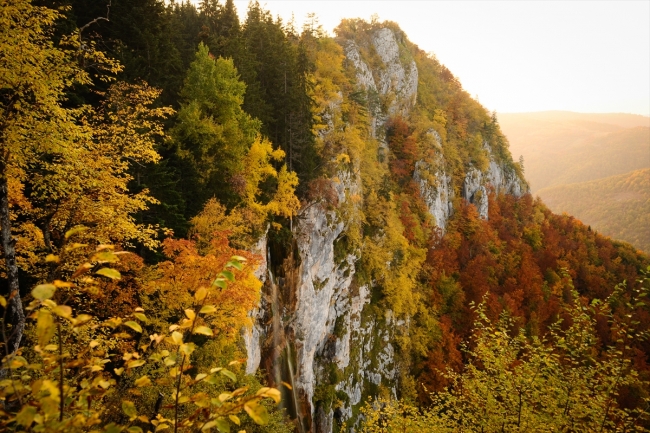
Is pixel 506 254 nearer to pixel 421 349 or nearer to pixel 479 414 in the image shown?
pixel 421 349

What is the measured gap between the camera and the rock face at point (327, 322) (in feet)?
74.1

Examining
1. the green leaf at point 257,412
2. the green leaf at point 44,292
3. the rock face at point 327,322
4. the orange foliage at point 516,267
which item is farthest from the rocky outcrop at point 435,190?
the green leaf at point 44,292

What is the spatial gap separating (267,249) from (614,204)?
521 feet

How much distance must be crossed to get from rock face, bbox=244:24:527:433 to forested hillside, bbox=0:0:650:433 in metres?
0.22

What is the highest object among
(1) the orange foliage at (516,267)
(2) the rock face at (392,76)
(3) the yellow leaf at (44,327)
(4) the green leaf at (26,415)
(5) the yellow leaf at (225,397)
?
(2) the rock face at (392,76)

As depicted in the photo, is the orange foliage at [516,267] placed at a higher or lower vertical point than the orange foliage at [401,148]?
lower

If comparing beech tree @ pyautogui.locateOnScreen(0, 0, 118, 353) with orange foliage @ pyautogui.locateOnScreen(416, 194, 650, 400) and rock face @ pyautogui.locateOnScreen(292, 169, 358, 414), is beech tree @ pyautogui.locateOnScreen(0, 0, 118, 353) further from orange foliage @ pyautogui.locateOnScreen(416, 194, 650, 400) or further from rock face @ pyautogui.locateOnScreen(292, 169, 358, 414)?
orange foliage @ pyautogui.locateOnScreen(416, 194, 650, 400)

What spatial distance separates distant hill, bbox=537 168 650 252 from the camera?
114 m

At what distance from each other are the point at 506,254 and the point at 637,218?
103988mm

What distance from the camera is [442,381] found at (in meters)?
38.3

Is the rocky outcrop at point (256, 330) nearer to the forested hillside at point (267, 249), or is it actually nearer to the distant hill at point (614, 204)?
the forested hillside at point (267, 249)

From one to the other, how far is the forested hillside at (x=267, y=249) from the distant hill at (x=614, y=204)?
229ft

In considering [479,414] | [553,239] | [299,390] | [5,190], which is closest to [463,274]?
[553,239]

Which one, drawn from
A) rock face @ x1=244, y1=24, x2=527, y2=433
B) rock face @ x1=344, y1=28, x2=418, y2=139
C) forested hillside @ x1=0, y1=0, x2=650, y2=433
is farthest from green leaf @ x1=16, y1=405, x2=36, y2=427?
rock face @ x1=344, y1=28, x2=418, y2=139
